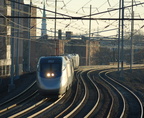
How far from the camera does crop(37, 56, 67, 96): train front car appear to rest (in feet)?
57.0

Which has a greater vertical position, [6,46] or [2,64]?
[6,46]

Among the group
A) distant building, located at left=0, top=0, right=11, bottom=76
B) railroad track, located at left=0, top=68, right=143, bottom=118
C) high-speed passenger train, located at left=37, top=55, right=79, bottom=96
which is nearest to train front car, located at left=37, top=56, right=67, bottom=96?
high-speed passenger train, located at left=37, top=55, right=79, bottom=96

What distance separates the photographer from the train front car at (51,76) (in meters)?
17.4

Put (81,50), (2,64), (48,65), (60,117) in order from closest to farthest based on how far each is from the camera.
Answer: (60,117), (48,65), (2,64), (81,50)

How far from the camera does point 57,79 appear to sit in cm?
1761

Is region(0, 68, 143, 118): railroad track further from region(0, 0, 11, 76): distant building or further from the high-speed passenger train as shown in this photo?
region(0, 0, 11, 76): distant building

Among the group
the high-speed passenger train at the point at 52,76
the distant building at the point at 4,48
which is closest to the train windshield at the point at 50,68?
the high-speed passenger train at the point at 52,76

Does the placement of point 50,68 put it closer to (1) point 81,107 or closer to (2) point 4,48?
(1) point 81,107

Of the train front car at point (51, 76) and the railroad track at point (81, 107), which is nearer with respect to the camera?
the railroad track at point (81, 107)

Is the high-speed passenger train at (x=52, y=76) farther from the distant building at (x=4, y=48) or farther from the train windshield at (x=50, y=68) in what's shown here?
the distant building at (x=4, y=48)

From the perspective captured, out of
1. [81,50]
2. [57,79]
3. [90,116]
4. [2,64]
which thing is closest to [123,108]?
[90,116]

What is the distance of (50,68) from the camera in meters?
18.1

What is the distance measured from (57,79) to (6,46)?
2503 centimetres

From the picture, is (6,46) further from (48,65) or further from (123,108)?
(123,108)
